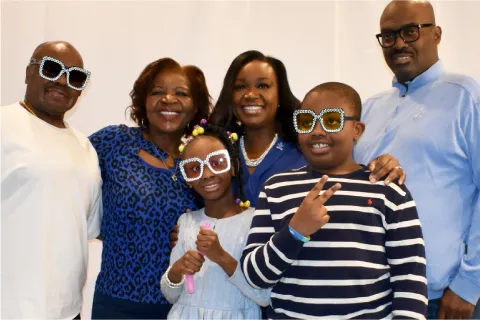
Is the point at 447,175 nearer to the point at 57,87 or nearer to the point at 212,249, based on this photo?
the point at 212,249

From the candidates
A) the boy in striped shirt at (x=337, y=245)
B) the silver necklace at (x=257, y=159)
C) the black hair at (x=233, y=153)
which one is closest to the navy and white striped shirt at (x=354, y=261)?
the boy in striped shirt at (x=337, y=245)

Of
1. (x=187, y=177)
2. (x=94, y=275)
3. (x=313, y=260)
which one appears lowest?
(x=94, y=275)

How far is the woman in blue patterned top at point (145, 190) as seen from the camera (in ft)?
6.39

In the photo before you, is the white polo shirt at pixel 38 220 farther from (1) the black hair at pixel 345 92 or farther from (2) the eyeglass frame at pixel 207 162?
(1) the black hair at pixel 345 92

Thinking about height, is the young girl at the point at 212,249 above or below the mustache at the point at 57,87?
below

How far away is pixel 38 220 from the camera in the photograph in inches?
70.0

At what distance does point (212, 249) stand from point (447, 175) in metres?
0.88

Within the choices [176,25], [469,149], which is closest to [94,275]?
[176,25]

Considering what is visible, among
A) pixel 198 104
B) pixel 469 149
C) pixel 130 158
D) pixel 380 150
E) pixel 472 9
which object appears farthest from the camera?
pixel 472 9

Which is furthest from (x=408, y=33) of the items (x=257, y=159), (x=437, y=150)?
(x=257, y=159)

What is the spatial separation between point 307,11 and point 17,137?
73.1 inches

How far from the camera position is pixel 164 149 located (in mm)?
2199

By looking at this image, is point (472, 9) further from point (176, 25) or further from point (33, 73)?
point (33, 73)

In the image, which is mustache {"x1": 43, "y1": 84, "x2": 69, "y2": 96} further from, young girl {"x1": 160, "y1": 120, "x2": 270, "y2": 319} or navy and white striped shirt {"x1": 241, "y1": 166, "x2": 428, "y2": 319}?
navy and white striped shirt {"x1": 241, "y1": 166, "x2": 428, "y2": 319}
